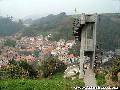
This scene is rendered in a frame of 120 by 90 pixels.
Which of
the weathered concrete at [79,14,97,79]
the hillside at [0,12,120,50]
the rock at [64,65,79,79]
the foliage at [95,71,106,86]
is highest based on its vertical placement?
the weathered concrete at [79,14,97,79]

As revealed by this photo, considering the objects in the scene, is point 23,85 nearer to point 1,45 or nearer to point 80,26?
point 80,26

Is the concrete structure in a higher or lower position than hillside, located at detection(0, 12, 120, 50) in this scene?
higher

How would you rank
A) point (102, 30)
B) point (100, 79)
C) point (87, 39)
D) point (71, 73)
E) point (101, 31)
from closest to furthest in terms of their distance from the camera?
point (100, 79) → point (87, 39) → point (71, 73) → point (101, 31) → point (102, 30)

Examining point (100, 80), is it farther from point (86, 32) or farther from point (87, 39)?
point (86, 32)

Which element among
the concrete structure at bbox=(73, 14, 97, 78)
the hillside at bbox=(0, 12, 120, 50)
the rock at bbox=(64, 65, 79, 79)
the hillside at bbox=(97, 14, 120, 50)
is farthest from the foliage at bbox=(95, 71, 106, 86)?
the hillside at bbox=(97, 14, 120, 50)

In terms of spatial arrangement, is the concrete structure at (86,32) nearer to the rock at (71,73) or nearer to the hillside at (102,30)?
the rock at (71,73)

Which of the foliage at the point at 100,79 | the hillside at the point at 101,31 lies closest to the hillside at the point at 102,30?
the hillside at the point at 101,31

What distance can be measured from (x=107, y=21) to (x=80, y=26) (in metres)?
137

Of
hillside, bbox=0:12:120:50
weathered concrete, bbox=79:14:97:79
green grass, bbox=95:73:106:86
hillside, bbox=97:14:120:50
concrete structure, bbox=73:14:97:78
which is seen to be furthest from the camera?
hillside, bbox=0:12:120:50

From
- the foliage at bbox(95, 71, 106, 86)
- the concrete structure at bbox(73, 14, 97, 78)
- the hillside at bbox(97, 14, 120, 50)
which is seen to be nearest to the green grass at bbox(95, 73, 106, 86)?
the foliage at bbox(95, 71, 106, 86)

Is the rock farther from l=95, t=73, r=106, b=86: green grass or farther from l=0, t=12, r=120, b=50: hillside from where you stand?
l=0, t=12, r=120, b=50: hillside

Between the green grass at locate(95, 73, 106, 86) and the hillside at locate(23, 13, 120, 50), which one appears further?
the hillside at locate(23, 13, 120, 50)

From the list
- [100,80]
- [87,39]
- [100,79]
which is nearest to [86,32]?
[87,39]

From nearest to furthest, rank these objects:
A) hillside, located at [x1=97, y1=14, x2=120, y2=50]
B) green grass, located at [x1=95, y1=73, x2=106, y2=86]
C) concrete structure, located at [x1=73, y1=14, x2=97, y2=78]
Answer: green grass, located at [x1=95, y1=73, x2=106, y2=86] → concrete structure, located at [x1=73, y1=14, x2=97, y2=78] → hillside, located at [x1=97, y1=14, x2=120, y2=50]
